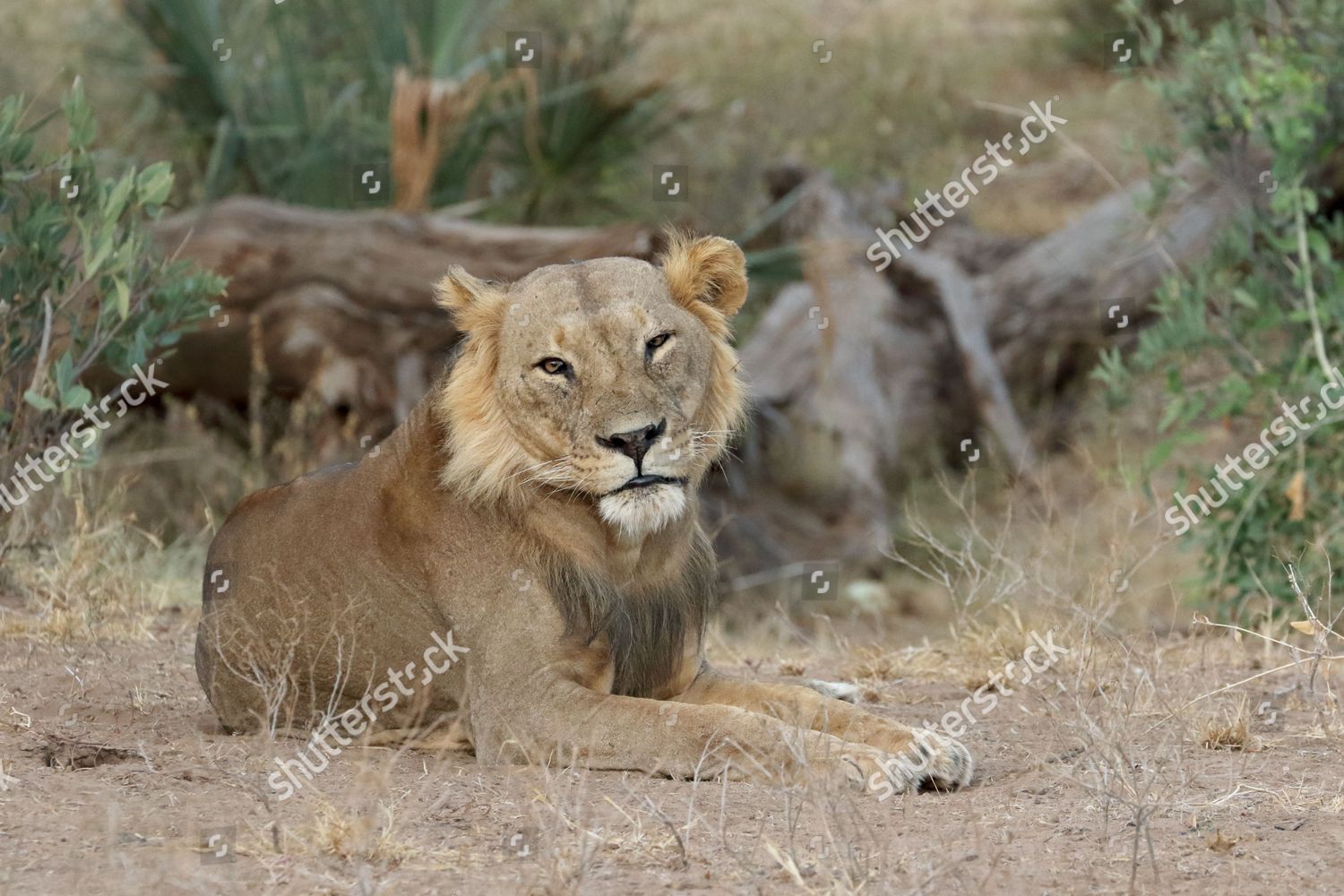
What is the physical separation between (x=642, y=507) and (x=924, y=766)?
103cm

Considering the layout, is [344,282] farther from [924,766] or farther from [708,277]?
[924,766]

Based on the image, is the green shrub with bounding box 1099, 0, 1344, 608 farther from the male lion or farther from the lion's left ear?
the male lion

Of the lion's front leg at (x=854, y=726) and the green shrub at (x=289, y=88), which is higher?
the green shrub at (x=289, y=88)

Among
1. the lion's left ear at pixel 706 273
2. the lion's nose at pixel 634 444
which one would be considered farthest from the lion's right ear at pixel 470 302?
the lion's nose at pixel 634 444

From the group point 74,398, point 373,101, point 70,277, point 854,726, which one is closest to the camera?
point 854,726

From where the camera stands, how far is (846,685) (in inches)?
218

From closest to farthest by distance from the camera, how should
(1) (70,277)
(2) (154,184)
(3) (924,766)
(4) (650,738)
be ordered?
(3) (924,766) → (4) (650,738) → (2) (154,184) → (1) (70,277)

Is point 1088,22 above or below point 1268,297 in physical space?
below

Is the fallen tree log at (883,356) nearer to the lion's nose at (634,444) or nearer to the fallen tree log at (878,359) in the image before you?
the fallen tree log at (878,359)

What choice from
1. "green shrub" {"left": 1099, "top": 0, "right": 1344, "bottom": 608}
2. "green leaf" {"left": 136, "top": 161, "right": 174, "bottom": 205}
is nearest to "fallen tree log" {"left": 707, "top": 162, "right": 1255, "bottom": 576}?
"green shrub" {"left": 1099, "top": 0, "right": 1344, "bottom": 608}

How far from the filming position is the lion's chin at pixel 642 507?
179 inches

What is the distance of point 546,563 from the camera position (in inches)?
184

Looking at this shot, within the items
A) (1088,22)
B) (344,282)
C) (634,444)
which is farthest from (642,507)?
(1088,22)

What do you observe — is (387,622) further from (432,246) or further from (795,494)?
(795,494)
